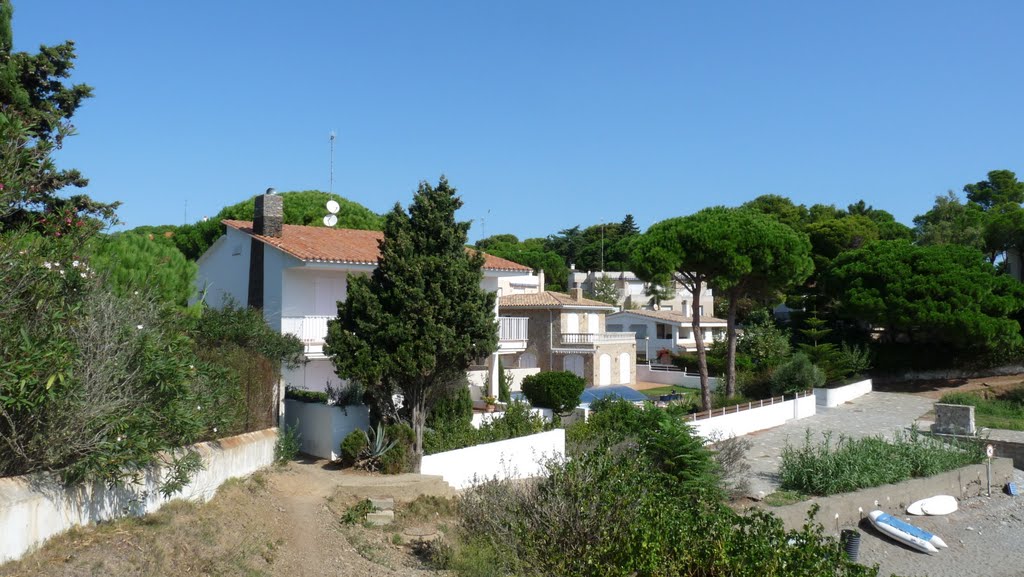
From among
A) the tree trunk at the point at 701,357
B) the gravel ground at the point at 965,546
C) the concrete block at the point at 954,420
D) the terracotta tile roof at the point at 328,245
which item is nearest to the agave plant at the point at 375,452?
Result: the terracotta tile roof at the point at 328,245

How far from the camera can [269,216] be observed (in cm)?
2208

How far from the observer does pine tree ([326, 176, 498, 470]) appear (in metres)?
16.3

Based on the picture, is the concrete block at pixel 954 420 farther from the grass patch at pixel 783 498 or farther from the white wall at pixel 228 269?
the white wall at pixel 228 269

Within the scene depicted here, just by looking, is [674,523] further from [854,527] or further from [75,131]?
[854,527]

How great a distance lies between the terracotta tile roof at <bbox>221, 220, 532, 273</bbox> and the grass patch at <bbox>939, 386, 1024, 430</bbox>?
19242 mm

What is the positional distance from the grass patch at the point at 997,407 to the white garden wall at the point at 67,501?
28167 millimetres

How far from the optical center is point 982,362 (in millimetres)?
42031

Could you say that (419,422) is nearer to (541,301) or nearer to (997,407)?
(541,301)

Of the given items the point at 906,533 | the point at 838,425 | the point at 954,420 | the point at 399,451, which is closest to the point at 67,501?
the point at 399,451

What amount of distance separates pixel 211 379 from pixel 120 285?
2020mm

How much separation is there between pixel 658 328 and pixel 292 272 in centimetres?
3708

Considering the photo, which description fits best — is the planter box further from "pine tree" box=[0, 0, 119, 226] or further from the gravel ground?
the gravel ground

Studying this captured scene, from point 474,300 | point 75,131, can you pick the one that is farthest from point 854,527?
point 75,131

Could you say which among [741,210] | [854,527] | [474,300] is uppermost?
[741,210]
